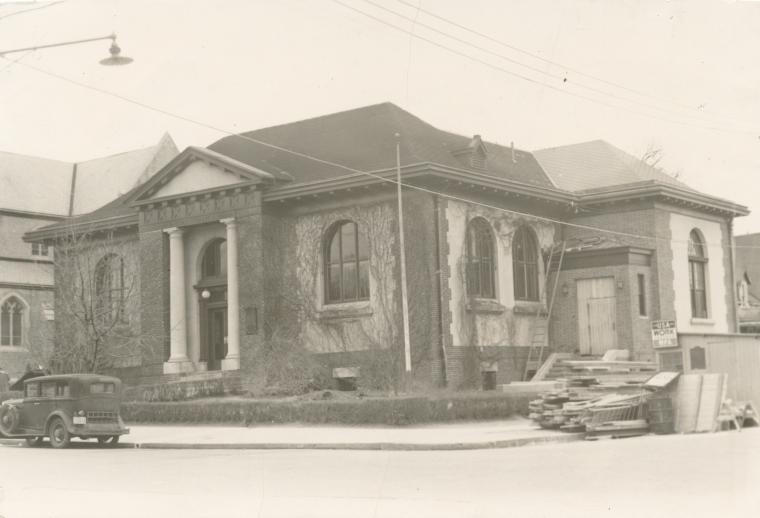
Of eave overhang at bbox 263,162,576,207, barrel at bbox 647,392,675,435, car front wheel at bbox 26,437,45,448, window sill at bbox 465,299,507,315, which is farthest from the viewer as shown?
window sill at bbox 465,299,507,315

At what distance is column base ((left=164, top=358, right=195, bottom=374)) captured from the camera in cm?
3541

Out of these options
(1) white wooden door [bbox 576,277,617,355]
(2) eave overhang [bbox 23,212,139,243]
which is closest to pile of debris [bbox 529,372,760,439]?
(1) white wooden door [bbox 576,277,617,355]

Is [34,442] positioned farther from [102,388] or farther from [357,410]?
[357,410]

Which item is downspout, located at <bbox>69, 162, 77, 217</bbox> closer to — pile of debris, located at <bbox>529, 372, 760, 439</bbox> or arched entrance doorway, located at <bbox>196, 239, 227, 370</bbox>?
arched entrance doorway, located at <bbox>196, 239, 227, 370</bbox>

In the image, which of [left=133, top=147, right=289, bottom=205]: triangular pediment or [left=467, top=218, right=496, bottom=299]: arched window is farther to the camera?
[left=133, top=147, right=289, bottom=205]: triangular pediment

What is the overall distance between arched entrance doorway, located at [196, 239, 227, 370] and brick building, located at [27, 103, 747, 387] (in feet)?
0.17

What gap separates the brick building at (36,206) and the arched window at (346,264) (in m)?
23.8

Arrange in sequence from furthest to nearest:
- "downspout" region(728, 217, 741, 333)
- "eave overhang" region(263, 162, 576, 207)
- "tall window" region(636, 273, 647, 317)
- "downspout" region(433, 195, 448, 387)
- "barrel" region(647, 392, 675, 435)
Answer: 1. "downspout" region(728, 217, 741, 333)
2. "tall window" region(636, 273, 647, 317)
3. "downspout" region(433, 195, 448, 387)
4. "eave overhang" region(263, 162, 576, 207)
5. "barrel" region(647, 392, 675, 435)

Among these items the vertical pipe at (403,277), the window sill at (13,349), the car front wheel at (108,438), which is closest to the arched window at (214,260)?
the vertical pipe at (403,277)

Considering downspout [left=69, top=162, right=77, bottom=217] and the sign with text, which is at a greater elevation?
downspout [left=69, top=162, right=77, bottom=217]

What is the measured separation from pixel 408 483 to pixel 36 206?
160ft

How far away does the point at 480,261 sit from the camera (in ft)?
109

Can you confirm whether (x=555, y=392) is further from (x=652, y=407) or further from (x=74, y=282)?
(x=74, y=282)

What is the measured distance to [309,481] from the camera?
1522cm
